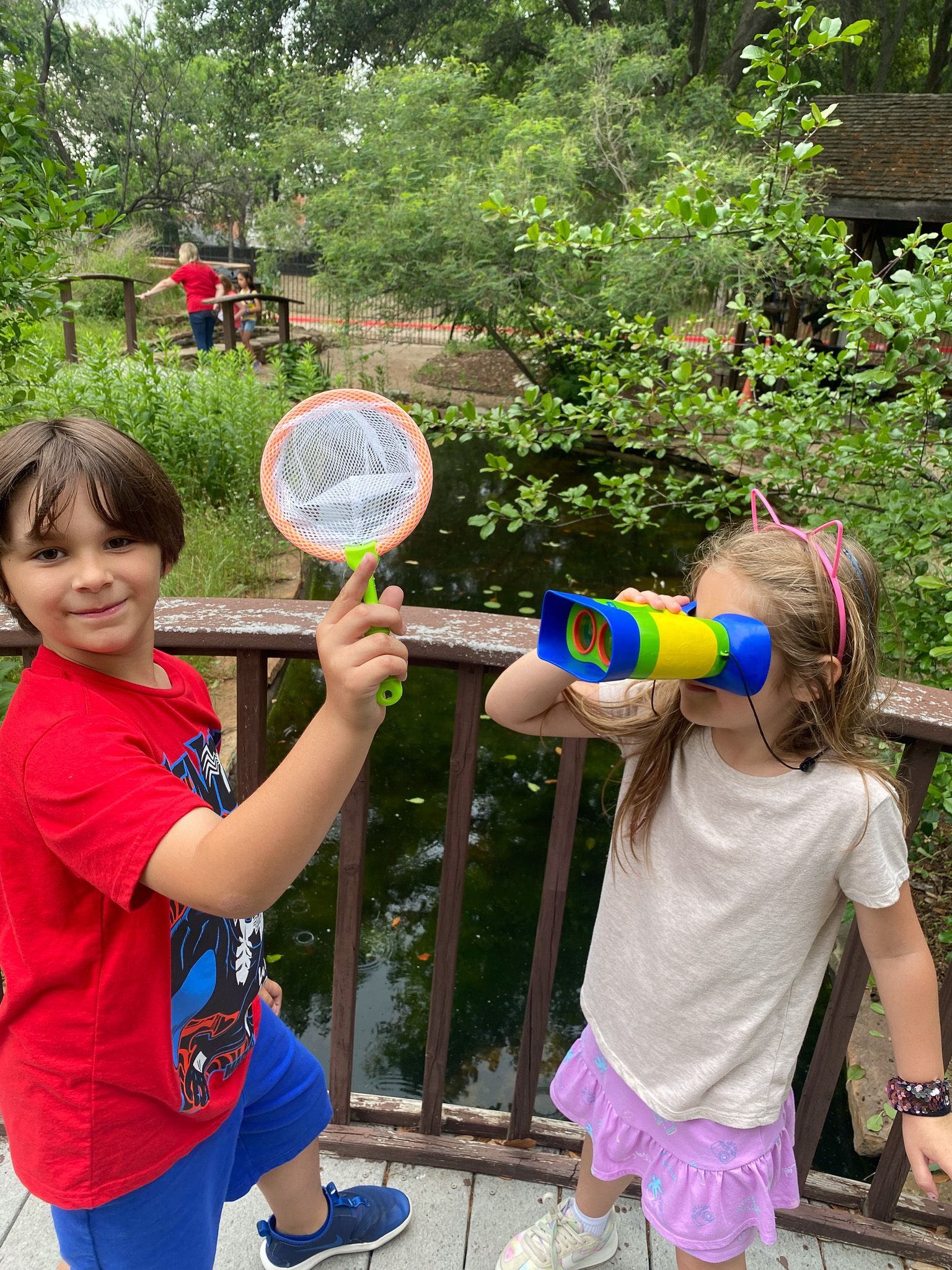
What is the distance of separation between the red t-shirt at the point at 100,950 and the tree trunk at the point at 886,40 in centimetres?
2520

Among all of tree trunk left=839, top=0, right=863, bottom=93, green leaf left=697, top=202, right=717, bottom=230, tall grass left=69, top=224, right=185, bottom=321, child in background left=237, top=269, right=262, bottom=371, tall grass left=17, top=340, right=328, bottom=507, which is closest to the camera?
green leaf left=697, top=202, right=717, bottom=230

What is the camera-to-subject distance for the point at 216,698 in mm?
4402

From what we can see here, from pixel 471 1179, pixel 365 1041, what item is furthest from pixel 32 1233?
pixel 365 1041

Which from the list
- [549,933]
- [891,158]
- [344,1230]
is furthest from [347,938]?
[891,158]

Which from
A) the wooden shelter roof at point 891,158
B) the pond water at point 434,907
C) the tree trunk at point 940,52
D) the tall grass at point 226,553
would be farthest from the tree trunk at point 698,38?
the pond water at point 434,907

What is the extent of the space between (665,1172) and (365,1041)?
2159 millimetres

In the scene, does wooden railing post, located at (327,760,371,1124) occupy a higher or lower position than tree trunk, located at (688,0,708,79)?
lower

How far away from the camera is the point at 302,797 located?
2.65ft

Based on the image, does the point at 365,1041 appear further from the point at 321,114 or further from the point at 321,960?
the point at 321,114

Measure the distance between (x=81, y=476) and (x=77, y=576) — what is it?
0.11 metres

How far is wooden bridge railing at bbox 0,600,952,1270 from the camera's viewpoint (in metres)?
1.42

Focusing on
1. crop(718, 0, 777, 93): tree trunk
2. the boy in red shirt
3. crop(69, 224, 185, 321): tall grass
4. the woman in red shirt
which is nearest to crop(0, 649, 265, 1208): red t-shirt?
the boy in red shirt

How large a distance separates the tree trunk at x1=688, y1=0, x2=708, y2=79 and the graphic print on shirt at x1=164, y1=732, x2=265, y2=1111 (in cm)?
2244

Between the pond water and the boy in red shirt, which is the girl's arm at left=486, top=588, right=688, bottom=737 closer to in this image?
the boy in red shirt
